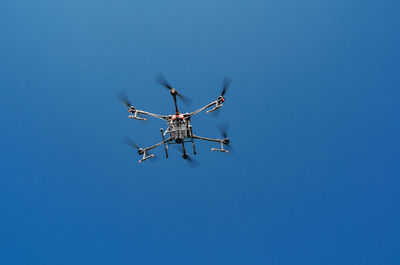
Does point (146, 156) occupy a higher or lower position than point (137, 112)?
lower

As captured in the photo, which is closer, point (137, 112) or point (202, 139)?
point (202, 139)

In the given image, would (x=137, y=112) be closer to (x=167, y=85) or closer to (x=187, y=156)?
(x=167, y=85)

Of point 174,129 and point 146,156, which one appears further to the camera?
point 146,156

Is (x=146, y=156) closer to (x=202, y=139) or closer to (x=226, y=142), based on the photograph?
(x=202, y=139)

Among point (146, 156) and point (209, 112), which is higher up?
point (209, 112)

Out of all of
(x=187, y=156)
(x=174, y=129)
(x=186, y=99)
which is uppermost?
(x=186, y=99)

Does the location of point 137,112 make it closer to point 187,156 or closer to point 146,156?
point 146,156

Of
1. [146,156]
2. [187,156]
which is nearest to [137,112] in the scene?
[146,156]

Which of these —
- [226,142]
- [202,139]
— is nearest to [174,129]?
[202,139]
